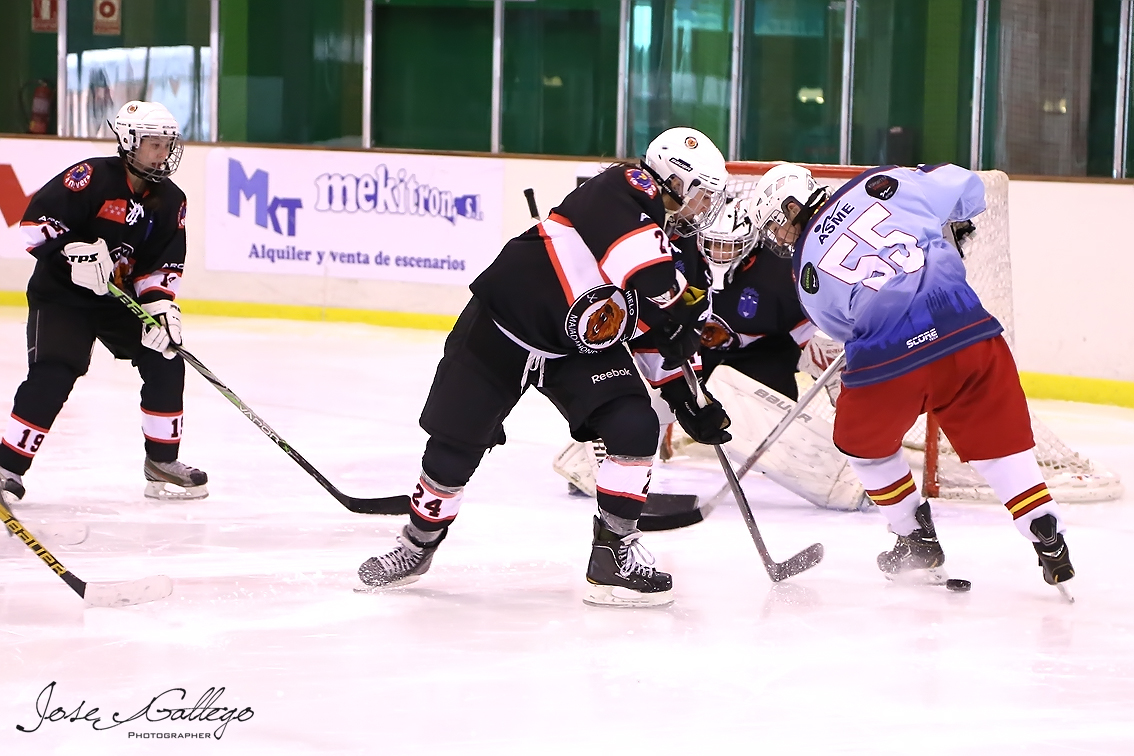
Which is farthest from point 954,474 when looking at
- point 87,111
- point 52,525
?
point 87,111

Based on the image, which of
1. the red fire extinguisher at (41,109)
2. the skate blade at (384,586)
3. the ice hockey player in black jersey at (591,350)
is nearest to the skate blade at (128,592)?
the skate blade at (384,586)

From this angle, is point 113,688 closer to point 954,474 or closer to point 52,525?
point 52,525

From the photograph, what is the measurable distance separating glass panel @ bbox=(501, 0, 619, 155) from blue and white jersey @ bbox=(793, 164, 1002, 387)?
593cm

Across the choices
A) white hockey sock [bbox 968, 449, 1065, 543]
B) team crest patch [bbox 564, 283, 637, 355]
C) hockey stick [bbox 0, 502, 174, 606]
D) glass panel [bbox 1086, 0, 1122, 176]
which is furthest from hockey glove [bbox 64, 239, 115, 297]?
glass panel [bbox 1086, 0, 1122, 176]

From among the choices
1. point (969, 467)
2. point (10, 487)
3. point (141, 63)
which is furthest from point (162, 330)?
point (141, 63)

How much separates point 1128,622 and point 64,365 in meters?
2.60

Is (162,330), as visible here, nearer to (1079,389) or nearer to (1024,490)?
(1024,490)

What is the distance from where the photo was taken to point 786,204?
3.09 m

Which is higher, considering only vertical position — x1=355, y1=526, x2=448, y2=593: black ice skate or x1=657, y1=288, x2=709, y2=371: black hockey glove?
x1=657, y1=288, x2=709, y2=371: black hockey glove

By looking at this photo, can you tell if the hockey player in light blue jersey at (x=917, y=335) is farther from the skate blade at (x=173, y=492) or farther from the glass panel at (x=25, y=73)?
the glass panel at (x=25, y=73)

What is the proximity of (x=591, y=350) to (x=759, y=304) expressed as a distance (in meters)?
1.11

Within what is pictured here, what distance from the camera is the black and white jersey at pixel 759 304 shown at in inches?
151

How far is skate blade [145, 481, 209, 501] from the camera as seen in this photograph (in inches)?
150

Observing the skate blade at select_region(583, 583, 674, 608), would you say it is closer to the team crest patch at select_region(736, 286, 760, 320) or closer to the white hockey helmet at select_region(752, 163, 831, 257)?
the white hockey helmet at select_region(752, 163, 831, 257)
